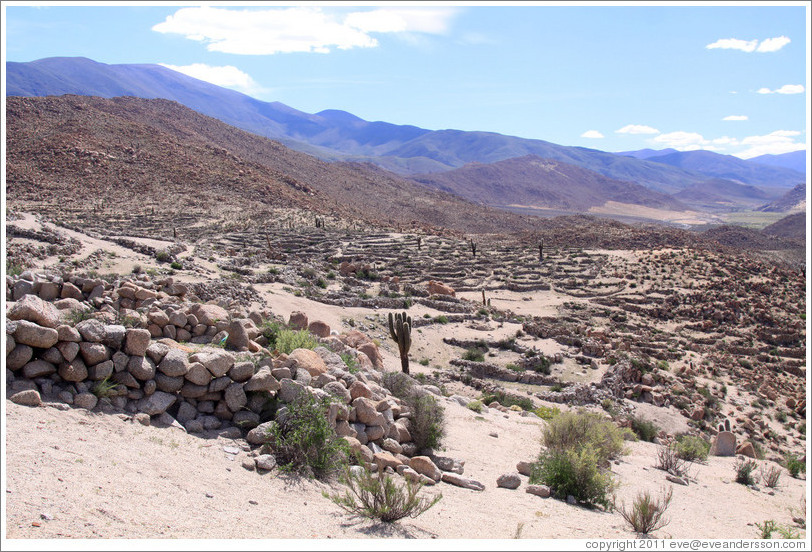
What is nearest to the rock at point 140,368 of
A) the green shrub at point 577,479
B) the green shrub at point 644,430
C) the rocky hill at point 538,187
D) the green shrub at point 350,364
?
the green shrub at point 350,364

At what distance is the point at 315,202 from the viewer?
6694 cm

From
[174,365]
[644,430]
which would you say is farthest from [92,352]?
[644,430]

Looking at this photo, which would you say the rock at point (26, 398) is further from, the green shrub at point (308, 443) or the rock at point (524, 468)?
the rock at point (524, 468)

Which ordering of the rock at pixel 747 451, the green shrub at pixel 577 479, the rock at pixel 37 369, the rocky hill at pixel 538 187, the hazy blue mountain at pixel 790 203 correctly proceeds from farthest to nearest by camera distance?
the rocky hill at pixel 538 187
the hazy blue mountain at pixel 790 203
the rock at pixel 747 451
the green shrub at pixel 577 479
the rock at pixel 37 369

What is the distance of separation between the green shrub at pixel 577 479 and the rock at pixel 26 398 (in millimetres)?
5819

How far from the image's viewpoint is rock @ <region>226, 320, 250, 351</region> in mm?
8453

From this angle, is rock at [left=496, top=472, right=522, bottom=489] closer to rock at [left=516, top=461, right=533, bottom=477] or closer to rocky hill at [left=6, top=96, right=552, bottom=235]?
rock at [left=516, top=461, right=533, bottom=477]

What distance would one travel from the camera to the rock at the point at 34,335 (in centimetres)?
574

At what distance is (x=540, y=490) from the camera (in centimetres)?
711

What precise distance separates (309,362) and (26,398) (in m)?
3.13

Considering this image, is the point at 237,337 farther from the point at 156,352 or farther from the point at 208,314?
the point at 156,352

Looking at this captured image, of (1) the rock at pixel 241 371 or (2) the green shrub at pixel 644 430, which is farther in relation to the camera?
(2) the green shrub at pixel 644 430

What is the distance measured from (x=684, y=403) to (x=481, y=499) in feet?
42.5

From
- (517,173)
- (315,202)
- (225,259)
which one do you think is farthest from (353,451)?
(517,173)
